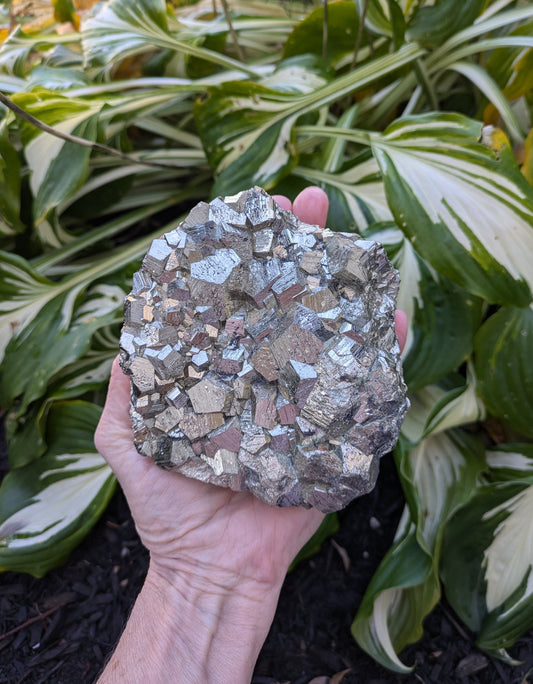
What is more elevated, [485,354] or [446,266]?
[446,266]

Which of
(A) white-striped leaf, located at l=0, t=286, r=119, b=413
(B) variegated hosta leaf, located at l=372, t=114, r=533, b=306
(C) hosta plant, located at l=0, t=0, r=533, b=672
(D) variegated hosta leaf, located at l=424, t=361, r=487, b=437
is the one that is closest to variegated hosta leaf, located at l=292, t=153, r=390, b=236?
(C) hosta plant, located at l=0, t=0, r=533, b=672

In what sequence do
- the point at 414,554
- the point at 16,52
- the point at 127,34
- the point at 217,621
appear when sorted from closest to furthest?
1. the point at 217,621
2. the point at 414,554
3. the point at 127,34
4. the point at 16,52

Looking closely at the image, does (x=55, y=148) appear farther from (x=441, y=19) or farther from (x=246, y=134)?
(x=441, y=19)

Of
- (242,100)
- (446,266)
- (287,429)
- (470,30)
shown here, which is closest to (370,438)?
(287,429)

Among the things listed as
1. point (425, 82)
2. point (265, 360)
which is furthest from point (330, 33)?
point (265, 360)

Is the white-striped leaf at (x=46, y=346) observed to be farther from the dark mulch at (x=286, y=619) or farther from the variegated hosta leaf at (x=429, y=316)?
the variegated hosta leaf at (x=429, y=316)

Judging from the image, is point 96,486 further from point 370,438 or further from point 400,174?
point 400,174
